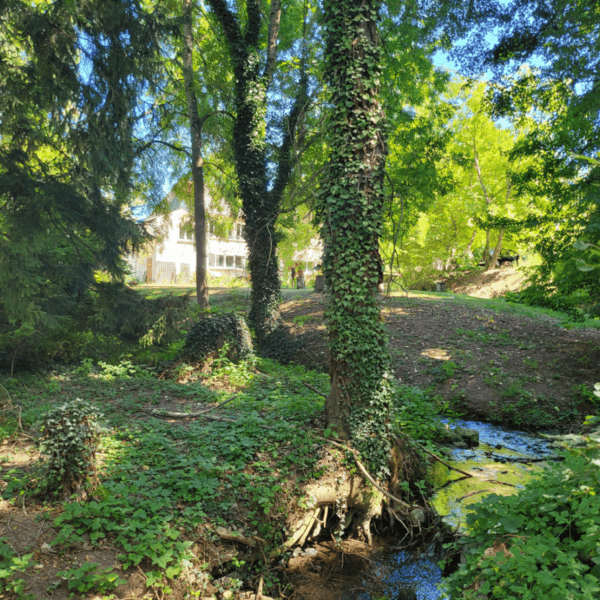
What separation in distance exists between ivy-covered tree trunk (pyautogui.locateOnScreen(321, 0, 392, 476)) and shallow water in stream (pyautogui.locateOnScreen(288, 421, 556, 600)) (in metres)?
1.02

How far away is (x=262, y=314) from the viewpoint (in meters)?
12.8

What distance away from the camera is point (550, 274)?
32.2 ft

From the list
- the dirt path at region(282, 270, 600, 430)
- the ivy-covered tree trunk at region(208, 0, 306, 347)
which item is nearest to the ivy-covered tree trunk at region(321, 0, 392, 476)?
the dirt path at region(282, 270, 600, 430)

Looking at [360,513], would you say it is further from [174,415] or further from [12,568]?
[12,568]

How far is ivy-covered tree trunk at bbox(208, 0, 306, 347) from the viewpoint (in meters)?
12.1

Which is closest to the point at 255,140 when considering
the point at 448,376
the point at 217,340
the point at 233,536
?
the point at 217,340

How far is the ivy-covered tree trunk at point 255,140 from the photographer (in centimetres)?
1206

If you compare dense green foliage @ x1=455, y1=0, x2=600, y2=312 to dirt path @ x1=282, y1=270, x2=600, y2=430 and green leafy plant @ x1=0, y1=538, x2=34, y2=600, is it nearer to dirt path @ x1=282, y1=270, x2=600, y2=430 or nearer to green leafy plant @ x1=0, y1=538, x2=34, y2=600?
dirt path @ x1=282, y1=270, x2=600, y2=430

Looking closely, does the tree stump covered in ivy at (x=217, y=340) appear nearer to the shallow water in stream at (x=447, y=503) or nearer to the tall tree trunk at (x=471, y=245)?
the shallow water in stream at (x=447, y=503)

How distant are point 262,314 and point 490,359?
250 inches

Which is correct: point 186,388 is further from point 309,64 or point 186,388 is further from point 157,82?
point 309,64

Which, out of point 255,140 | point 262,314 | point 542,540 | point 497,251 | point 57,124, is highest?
point 255,140

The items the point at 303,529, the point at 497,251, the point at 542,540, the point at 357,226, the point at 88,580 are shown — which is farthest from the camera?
the point at 497,251

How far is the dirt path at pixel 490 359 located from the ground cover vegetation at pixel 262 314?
0.24 feet
